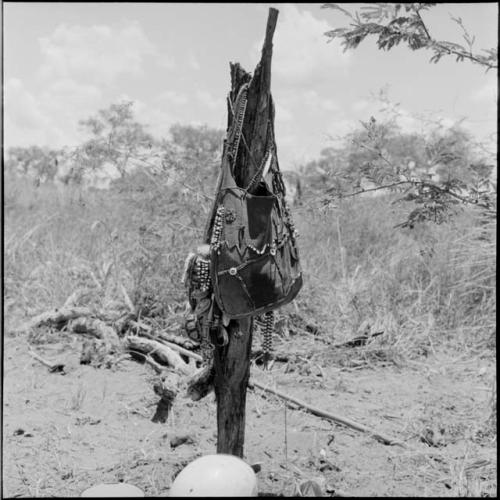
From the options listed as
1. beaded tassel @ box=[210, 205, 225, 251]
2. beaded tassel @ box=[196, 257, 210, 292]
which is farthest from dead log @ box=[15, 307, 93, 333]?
beaded tassel @ box=[210, 205, 225, 251]

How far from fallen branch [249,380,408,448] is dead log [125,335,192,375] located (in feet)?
1.94

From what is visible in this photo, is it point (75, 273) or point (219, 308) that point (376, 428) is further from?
point (75, 273)

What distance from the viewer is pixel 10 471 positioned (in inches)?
136

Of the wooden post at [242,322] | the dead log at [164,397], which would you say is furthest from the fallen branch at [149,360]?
the wooden post at [242,322]

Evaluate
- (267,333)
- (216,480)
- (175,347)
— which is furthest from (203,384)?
(175,347)

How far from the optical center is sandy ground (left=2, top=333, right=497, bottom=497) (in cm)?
325

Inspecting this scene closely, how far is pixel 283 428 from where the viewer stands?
402 centimetres

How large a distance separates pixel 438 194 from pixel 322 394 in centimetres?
202

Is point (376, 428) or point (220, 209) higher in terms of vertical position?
point (220, 209)

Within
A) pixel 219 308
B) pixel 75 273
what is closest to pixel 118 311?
pixel 75 273

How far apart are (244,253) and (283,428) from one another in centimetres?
187

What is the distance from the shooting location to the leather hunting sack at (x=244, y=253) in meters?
2.54

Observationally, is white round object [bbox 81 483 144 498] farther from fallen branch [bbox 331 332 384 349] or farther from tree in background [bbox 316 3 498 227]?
fallen branch [bbox 331 332 384 349]

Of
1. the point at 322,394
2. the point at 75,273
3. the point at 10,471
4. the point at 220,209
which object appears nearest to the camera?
the point at 220,209
